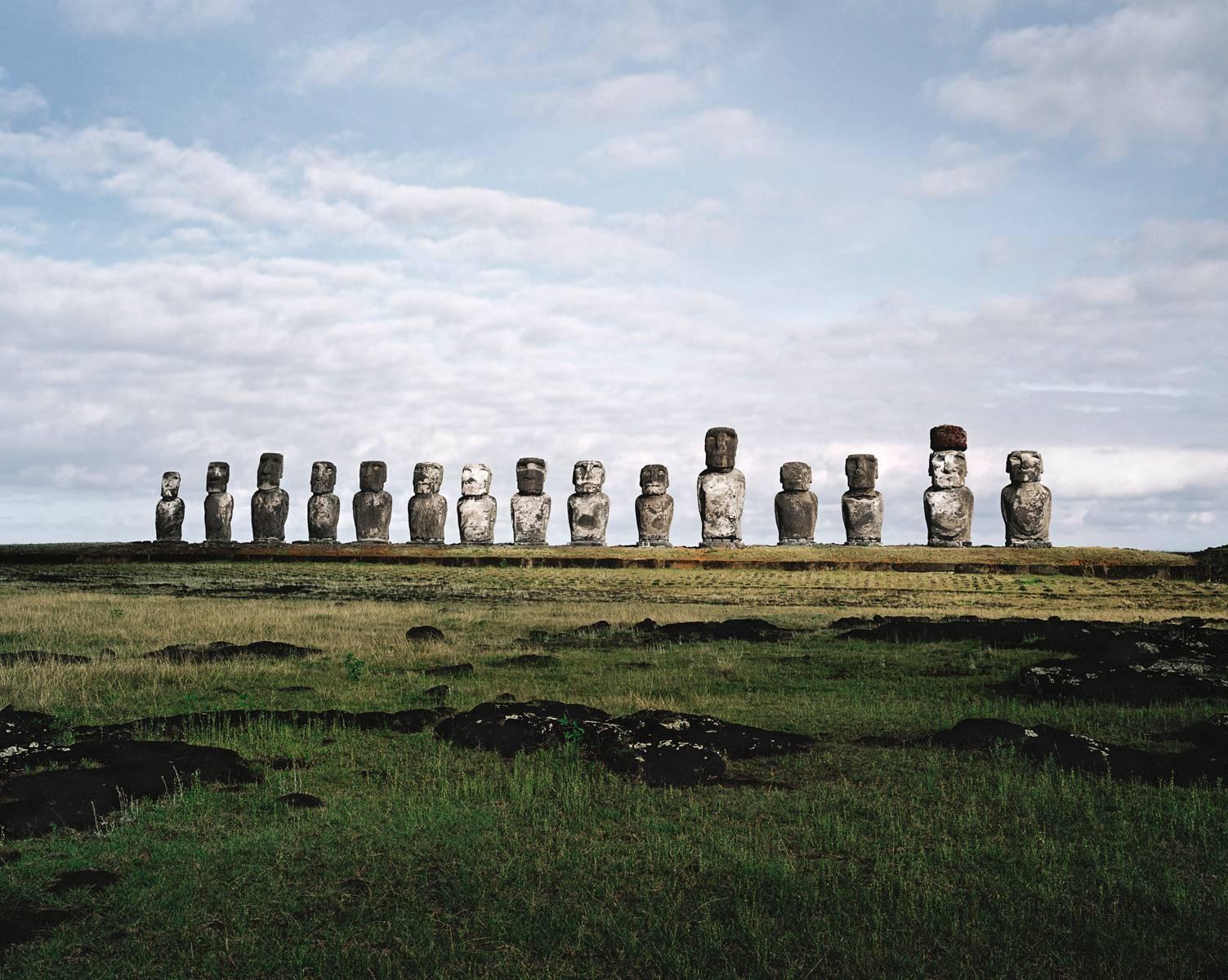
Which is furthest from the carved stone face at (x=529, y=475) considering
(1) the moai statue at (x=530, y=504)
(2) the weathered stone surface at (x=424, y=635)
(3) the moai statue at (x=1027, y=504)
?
(2) the weathered stone surface at (x=424, y=635)

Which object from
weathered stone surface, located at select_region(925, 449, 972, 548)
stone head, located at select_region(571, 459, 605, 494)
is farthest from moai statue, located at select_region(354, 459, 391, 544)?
weathered stone surface, located at select_region(925, 449, 972, 548)

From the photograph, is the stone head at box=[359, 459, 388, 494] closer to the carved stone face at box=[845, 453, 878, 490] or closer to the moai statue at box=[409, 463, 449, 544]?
the moai statue at box=[409, 463, 449, 544]

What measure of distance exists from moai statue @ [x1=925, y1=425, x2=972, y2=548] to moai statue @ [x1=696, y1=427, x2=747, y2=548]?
6763 mm

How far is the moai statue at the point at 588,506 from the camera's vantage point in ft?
135

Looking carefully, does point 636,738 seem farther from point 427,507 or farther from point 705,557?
point 427,507

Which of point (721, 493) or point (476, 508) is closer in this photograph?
point (721, 493)

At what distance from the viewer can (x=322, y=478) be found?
4478cm

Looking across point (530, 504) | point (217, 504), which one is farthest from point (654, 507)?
point (217, 504)

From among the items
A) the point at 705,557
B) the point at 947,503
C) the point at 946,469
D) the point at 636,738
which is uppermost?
the point at 946,469

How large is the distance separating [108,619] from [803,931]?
1655cm

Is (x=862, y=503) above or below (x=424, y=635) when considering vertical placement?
above

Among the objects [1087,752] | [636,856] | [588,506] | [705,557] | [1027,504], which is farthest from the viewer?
[588,506]

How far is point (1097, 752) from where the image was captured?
29.2 feet

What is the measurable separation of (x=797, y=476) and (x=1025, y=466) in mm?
8207
